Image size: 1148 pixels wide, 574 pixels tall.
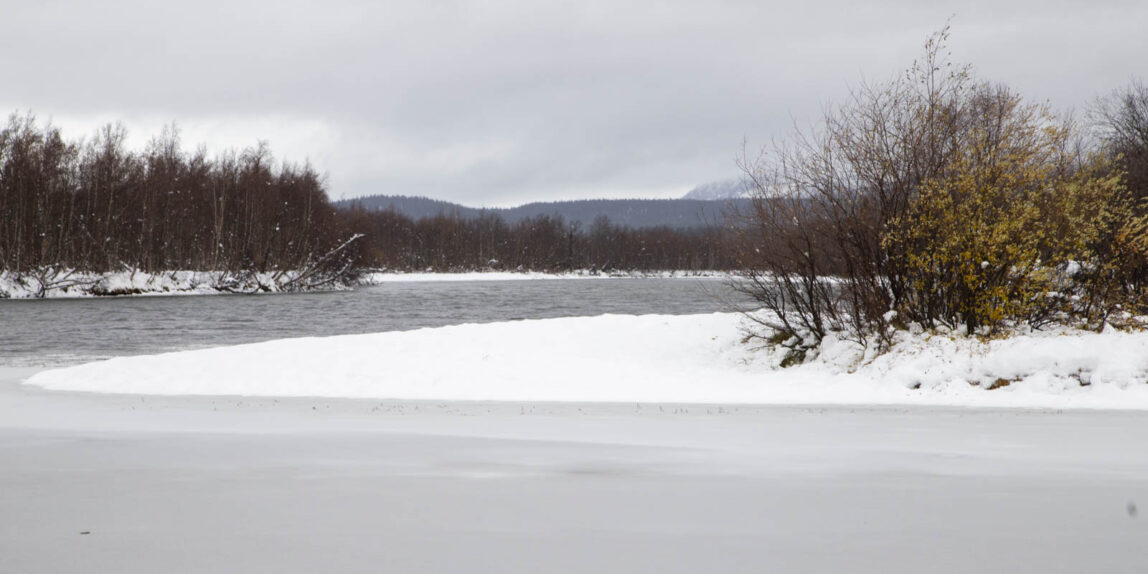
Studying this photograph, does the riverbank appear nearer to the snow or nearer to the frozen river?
the snow

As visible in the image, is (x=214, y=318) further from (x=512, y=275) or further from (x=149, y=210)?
(x=512, y=275)

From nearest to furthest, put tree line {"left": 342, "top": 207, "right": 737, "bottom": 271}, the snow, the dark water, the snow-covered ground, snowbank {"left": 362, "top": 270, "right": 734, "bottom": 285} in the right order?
1. the snow-covered ground
2. the dark water
3. the snow
4. snowbank {"left": 362, "top": 270, "right": 734, "bottom": 285}
5. tree line {"left": 342, "top": 207, "right": 737, "bottom": 271}

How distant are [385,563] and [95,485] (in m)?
2.95

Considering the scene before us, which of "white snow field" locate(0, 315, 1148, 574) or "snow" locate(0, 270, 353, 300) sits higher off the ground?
"snow" locate(0, 270, 353, 300)

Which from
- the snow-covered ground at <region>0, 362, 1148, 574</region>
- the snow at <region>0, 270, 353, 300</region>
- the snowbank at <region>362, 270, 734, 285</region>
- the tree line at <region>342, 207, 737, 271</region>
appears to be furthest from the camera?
the tree line at <region>342, 207, 737, 271</region>

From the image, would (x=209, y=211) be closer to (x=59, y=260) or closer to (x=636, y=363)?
(x=59, y=260)

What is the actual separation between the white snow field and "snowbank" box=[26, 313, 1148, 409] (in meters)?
0.06

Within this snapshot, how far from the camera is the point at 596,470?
266 inches

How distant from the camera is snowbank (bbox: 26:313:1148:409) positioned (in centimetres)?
1274

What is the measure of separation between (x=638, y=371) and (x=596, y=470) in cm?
831

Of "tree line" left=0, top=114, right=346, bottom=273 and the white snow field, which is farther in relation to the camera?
"tree line" left=0, top=114, right=346, bottom=273

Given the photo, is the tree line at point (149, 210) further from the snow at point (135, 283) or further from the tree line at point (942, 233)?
the tree line at point (942, 233)

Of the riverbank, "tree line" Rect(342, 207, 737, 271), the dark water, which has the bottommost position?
the dark water

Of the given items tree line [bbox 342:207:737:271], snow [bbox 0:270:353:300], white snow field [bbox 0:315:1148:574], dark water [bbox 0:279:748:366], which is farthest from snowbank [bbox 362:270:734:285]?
white snow field [bbox 0:315:1148:574]
